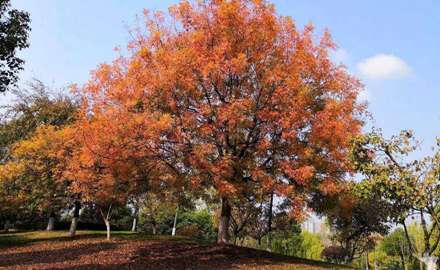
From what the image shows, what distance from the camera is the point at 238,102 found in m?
17.5

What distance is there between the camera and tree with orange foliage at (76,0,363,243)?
58.0 ft

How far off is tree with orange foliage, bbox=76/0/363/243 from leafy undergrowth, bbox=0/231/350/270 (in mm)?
3139

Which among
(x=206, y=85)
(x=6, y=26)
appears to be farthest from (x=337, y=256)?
(x=6, y=26)

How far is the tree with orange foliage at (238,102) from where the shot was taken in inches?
696

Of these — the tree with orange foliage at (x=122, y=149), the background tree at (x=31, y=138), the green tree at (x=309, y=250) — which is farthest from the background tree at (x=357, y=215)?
the green tree at (x=309, y=250)

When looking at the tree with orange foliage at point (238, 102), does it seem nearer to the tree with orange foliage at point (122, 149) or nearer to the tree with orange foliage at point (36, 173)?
the tree with orange foliage at point (122, 149)

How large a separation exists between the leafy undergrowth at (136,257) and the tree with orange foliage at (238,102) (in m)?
3.14

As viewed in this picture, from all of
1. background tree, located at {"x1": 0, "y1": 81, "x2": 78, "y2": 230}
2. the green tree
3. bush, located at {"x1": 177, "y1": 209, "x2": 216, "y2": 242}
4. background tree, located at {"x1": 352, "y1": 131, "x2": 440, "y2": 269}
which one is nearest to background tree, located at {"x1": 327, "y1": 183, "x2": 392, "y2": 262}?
background tree, located at {"x1": 352, "y1": 131, "x2": 440, "y2": 269}

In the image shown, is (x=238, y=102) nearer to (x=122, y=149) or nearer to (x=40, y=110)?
(x=122, y=149)

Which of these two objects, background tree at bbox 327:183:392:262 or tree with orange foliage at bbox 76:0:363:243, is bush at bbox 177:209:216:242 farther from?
tree with orange foliage at bbox 76:0:363:243

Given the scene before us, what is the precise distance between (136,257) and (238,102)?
9.20m

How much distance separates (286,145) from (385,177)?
5.59 m

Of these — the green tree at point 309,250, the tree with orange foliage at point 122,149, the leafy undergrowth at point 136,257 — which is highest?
the tree with orange foliage at point 122,149

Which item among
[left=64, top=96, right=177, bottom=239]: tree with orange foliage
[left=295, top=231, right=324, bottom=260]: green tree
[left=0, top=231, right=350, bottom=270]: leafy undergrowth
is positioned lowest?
[left=0, top=231, right=350, bottom=270]: leafy undergrowth
